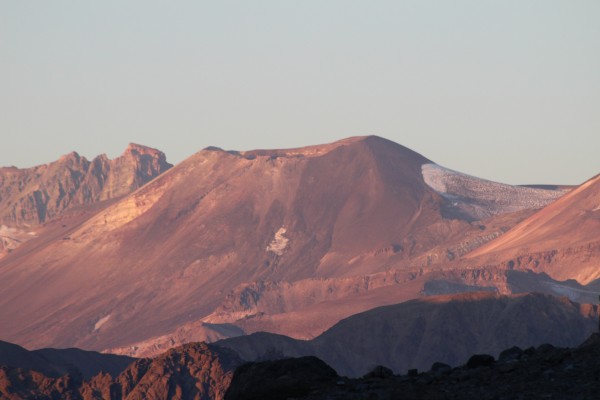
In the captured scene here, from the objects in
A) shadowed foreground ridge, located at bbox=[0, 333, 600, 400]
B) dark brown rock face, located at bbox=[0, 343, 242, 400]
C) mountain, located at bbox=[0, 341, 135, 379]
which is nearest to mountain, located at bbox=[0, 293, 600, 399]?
shadowed foreground ridge, located at bbox=[0, 333, 600, 400]

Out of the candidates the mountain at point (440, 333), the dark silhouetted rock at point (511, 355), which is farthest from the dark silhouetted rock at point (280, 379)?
the mountain at point (440, 333)

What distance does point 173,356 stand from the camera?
117750 millimetres

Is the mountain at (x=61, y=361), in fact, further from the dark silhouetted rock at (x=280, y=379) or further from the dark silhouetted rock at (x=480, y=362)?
the dark silhouetted rock at (x=480, y=362)

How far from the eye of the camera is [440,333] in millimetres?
176375

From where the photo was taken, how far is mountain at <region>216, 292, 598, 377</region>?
556ft

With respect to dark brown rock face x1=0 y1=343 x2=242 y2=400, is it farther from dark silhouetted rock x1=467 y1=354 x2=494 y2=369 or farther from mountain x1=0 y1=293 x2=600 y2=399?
dark silhouetted rock x1=467 y1=354 x2=494 y2=369

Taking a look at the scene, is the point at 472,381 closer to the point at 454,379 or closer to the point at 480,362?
the point at 454,379

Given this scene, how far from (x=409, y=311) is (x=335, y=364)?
17830mm

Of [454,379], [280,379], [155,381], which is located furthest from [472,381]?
[155,381]

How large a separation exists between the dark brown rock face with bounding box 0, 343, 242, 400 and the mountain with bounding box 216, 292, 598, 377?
1782 inches

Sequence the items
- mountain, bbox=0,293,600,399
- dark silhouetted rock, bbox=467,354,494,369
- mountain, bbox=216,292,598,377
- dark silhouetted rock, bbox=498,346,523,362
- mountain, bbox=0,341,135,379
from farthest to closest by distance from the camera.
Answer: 1. mountain, bbox=216,292,598,377
2. mountain, bbox=0,341,135,379
3. dark silhouetted rock, bbox=498,346,523,362
4. dark silhouetted rock, bbox=467,354,494,369
5. mountain, bbox=0,293,600,399

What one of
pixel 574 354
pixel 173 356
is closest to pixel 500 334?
pixel 173 356

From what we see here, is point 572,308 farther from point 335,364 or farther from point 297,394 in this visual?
point 297,394

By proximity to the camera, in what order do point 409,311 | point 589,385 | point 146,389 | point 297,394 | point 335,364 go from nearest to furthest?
point 589,385 < point 297,394 < point 146,389 < point 335,364 < point 409,311
